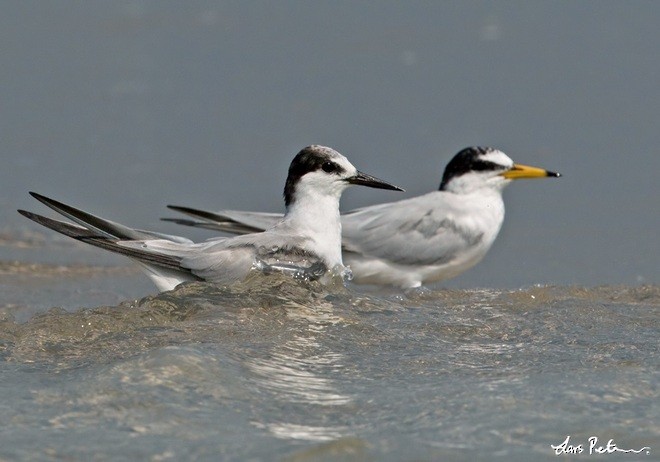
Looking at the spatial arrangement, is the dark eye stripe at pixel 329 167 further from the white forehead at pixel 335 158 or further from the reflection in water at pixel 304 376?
the reflection in water at pixel 304 376

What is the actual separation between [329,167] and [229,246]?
3.00ft

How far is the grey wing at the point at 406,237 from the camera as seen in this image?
26.3 ft

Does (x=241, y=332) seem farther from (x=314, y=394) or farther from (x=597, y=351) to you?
(x=597, y=351)

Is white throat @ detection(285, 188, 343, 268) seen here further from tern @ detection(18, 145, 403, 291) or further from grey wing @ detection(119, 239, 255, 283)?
grey wing @ detection(119, 239, 255, 283)

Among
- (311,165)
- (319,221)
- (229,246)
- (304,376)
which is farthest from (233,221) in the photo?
(304,376)

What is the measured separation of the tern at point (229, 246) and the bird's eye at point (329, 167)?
5.8 inches

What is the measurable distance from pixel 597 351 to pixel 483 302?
58.4 inches

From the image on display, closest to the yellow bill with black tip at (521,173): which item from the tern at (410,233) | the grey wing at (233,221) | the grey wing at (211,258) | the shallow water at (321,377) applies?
the tern at (410,233)

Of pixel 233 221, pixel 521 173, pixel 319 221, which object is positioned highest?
pixel 521 173

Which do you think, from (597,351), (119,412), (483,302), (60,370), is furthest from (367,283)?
(119,412)

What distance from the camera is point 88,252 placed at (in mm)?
A: 9867

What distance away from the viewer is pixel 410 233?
8055mm

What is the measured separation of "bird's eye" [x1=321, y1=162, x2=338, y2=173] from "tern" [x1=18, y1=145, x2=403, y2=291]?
148mm

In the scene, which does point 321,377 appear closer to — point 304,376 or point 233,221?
point 304,376
